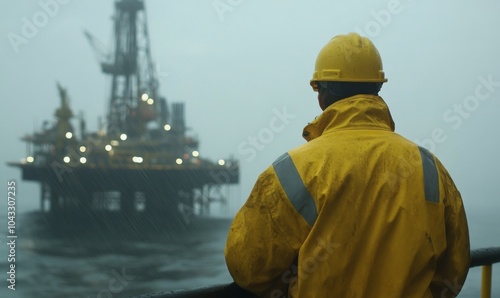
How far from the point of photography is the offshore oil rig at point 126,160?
40438 millimetres

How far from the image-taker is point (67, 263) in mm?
34906

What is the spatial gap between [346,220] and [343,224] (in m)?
0.01

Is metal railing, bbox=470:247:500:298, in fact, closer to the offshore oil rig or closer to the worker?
the worker

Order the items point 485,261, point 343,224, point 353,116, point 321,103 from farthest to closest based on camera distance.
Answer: point 485,261
point 321,103
point 353,116
point 343,224

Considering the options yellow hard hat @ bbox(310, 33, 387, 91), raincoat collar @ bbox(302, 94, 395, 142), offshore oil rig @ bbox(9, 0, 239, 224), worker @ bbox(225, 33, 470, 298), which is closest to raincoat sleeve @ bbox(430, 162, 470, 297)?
worker @ bbox(225, 33, 470, 298)

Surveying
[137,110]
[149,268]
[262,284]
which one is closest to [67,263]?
[149,268]

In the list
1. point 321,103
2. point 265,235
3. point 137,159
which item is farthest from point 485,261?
point 137,159

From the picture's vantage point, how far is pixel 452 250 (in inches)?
65.7

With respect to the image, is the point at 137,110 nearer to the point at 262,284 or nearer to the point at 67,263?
the point at 67,263

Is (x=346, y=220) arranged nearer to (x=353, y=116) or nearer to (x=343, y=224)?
(x=343, y=224)

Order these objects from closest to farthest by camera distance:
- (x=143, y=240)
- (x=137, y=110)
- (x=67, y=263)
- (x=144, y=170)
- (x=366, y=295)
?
(x=366, y=295) → (x=67, y=263) → (x=144, y=170) → (x=143, y=240) → (x=137, y=110)

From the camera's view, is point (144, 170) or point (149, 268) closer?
point (149, 268)

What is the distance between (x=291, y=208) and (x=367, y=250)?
207mm

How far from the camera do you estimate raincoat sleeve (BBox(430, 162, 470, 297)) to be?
165cm
